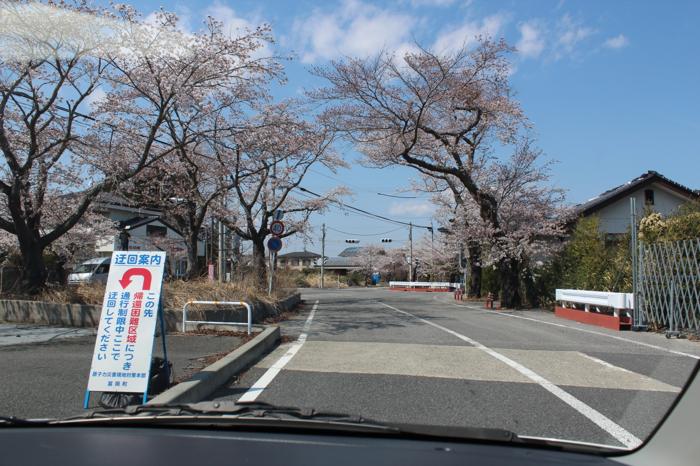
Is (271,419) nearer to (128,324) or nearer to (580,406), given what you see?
(128,324)

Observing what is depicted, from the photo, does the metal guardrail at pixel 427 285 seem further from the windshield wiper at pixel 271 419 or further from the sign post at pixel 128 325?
the windshield wiper at pixel 271 419

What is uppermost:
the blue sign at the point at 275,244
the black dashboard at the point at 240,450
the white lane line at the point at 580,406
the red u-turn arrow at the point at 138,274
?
the blue sign at the point at 275,244

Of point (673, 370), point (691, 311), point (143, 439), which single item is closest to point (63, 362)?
point (143, 439)

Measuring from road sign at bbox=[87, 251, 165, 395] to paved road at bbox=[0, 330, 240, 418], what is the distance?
45 centimetres

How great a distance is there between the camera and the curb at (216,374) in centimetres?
561

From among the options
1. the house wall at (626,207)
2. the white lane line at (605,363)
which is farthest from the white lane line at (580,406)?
the house wall at (626,207)

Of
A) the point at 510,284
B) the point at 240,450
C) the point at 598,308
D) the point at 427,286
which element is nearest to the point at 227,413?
the point at 240,450

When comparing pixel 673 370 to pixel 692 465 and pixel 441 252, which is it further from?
pixel 441 252

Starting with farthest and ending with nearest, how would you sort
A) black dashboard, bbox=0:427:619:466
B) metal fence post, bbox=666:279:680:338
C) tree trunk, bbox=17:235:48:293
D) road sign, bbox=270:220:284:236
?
road sign, bbox=270:220:284:236 → tree trunk, bbox=17:235:48:293 → metal fence post, bbox=666:279:680:338 → black dashboard, bbox=0:427:619:466

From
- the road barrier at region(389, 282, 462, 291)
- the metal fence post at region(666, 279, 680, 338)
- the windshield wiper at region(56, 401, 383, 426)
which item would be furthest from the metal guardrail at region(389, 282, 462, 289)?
the windshield wiper at region(56, 401, 383, 426)

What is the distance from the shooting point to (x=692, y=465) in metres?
2.39

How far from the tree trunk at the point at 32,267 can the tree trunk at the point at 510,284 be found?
55.0ft

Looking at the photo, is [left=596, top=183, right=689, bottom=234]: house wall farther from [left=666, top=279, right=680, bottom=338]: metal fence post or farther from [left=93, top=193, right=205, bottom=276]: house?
[left=93, top=193, right=205, bottom=276]: house

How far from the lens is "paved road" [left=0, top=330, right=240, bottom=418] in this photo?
5703 mm
